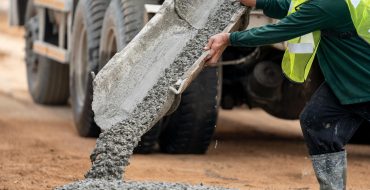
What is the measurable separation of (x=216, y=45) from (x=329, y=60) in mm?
719

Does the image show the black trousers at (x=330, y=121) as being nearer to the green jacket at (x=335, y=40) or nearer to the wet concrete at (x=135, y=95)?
the green jacket at (x=335, y=40)

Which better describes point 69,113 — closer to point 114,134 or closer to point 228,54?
point 228,54

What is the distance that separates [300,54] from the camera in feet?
22.7

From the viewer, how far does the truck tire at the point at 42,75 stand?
544 inches

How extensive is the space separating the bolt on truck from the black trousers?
1.02 m

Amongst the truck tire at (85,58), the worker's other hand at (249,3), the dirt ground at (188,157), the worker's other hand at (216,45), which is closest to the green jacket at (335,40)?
the worker's other hand at (216,45)

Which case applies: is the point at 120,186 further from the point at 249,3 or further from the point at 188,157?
the point at 188,157

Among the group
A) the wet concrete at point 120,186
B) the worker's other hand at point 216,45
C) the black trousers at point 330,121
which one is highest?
the worker's other hand at point 216,45

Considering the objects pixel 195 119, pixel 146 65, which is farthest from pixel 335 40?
pixel 195 119

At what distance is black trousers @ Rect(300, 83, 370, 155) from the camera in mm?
6742

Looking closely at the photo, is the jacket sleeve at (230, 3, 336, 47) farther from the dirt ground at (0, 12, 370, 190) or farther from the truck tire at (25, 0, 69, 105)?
the truck tire at (25, 0, 69, 105)

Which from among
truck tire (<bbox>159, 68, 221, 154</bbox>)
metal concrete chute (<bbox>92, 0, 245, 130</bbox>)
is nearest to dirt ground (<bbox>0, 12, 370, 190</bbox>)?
truck tire (<bbox>159, 68, 221, 154</bbox>)

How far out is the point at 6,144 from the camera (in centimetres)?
1049

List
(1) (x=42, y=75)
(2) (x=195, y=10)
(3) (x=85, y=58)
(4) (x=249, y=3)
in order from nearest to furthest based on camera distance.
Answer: (4) (x=249, y=3), (2) (x=195, y=10), (3) (x=85, y=58), (1) (x=42, y=75)
